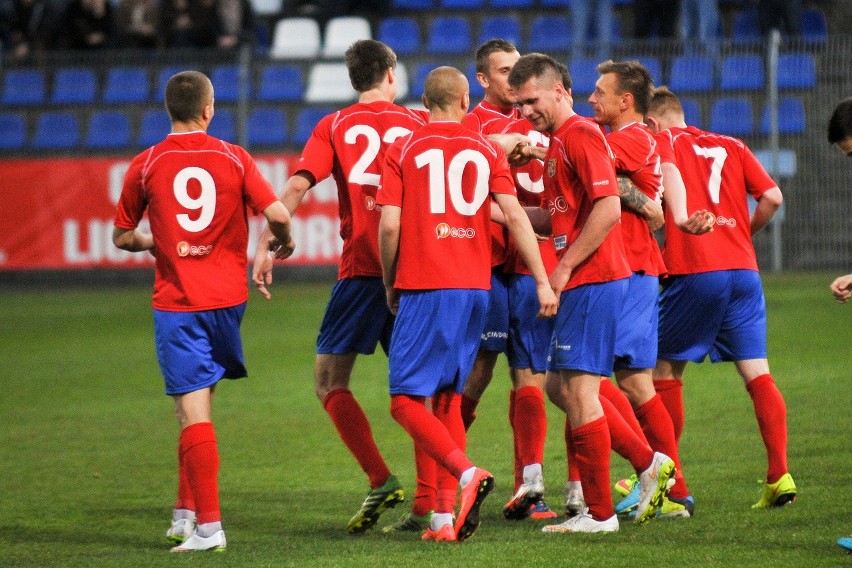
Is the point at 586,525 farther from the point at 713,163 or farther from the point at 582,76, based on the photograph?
the point at 582,76

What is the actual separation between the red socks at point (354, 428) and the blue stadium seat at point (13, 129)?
1490 cm

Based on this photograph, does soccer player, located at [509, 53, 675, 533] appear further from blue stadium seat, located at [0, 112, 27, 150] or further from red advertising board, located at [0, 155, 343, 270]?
blue stadium seat, located at [0, 112, 27, 150]

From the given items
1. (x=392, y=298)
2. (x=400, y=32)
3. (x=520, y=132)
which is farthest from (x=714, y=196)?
(x=400, y=32)

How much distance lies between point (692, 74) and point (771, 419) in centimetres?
1266

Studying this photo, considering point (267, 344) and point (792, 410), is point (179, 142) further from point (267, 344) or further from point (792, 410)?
point (267, 344)

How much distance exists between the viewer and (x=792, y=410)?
8992 mm

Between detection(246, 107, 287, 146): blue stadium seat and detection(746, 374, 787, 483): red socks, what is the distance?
1370 cm

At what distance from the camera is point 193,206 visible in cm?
585

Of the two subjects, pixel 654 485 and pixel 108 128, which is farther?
pixel 108 128

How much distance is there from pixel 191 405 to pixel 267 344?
7596 millimetres

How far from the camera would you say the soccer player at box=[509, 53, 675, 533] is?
569 centimetres

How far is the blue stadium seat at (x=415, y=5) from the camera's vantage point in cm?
2216

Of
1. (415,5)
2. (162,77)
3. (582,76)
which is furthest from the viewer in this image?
(415,5)

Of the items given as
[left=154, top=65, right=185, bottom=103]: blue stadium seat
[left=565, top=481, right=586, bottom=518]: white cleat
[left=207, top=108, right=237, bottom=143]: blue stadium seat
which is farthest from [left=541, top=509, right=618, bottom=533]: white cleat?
[left=154, top=65, right=185, bottom=103]: blue stadium seat
